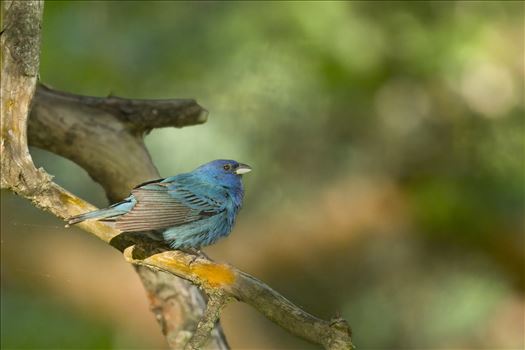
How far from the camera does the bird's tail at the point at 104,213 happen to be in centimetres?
385

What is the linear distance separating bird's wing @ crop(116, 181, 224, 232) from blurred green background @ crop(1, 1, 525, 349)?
4141mm

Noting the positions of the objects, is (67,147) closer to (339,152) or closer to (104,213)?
(104,213)

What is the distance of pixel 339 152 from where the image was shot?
952 centimetres

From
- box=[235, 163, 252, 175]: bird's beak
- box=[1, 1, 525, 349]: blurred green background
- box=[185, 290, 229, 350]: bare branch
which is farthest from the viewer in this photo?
box=[1, 1, 525, 349]: blurred green background

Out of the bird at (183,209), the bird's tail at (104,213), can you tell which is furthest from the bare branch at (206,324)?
the bird's tail at (104,213)

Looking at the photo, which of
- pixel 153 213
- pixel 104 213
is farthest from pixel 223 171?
pixel 104 213

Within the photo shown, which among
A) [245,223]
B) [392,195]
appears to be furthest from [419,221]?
[245,223]

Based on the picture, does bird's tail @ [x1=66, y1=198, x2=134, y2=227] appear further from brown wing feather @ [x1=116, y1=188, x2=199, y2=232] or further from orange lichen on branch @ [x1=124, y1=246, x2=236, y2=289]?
orange lichen on branch @ [x1=124, y1=246, x2=236, y2=289]

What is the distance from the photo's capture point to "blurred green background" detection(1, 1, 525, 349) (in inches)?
351

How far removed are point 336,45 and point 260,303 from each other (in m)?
5.73

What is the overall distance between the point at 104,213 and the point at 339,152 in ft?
19.1

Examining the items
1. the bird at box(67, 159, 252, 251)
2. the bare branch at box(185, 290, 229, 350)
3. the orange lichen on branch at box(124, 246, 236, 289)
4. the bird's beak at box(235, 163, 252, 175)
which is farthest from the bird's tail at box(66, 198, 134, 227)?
the bird's beak at box(235, 163, 252, 175)

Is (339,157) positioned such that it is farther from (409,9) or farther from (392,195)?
(409,9)

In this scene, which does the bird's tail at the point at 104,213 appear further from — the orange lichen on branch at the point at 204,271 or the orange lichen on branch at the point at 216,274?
the orange lichen on branch at the point at 216,274
